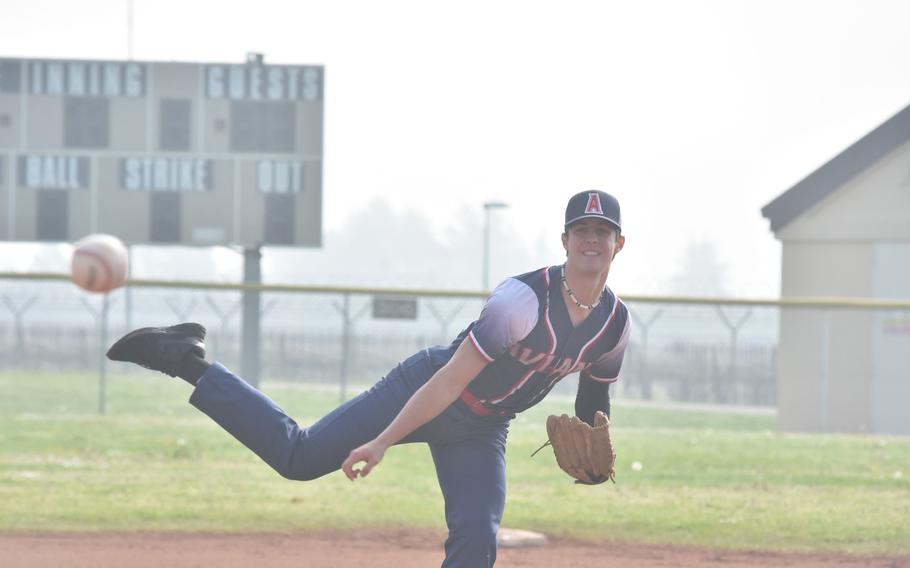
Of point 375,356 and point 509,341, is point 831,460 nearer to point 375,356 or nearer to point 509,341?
point 509,341

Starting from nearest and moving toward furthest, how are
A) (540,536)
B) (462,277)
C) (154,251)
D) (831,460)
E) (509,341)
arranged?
(509,341) < (540,536) < (831,460) < (462,277) < (154,251)

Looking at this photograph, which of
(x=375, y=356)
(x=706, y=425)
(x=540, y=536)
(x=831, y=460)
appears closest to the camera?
(x=540, y=536)

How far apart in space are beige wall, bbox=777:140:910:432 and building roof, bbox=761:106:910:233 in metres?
0.11

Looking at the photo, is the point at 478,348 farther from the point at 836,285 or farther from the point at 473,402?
the point at 836,285

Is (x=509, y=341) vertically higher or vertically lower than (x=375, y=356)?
higher

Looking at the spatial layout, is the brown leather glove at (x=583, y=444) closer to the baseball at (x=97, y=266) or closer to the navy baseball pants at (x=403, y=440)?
the navy baseball pants at (x=403, y=440)

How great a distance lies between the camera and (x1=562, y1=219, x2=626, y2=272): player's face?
4.66m

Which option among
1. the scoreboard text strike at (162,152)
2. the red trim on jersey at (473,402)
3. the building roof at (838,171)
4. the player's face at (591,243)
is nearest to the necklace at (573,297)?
the player's face at (591,243)

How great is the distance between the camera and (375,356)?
72.9ft

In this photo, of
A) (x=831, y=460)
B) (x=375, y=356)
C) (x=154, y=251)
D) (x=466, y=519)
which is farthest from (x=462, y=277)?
(x=466, y=519)

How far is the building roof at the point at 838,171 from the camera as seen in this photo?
19344mm

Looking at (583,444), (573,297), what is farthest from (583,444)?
(573,297)

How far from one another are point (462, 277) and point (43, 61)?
9664 cm

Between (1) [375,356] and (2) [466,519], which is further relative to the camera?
(1) [375,356]
